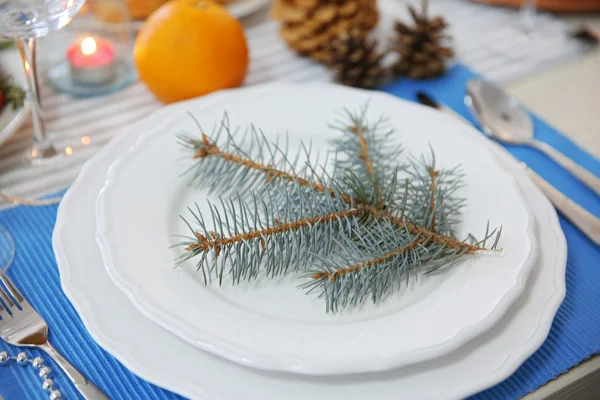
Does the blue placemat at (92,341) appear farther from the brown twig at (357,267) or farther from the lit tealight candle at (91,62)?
the lit tealight candle at (91,62)

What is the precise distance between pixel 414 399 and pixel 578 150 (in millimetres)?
403

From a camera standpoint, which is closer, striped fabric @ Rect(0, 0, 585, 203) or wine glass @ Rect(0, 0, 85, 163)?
wine glass @ Rect(0, 0, 85, 163)

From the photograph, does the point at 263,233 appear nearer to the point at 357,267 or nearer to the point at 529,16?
the point at 357,267

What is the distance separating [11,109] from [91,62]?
13cm

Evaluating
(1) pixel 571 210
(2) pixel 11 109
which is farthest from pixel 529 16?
(2) pixel 11 109

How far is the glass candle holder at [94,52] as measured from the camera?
747 mm

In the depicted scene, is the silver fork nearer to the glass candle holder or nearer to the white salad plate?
the white salad plate

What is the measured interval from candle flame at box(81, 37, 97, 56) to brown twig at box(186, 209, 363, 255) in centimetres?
42

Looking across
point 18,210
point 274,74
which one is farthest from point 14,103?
point 274,74

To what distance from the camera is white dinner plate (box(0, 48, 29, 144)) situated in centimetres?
63

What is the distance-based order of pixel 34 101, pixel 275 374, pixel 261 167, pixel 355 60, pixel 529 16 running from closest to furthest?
pixel 275 374, pixel 261 167, pixel 34 101, pixel 355 60, pixel 529 16

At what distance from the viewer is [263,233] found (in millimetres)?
430

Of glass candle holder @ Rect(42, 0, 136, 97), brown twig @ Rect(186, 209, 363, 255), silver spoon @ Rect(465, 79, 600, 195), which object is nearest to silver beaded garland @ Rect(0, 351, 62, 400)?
brown twig @ Rect(186, 209, 363, 255)

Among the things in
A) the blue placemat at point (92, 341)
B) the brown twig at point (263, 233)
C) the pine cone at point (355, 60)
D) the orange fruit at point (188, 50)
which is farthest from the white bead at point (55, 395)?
the pine cone at point (355, 60)
